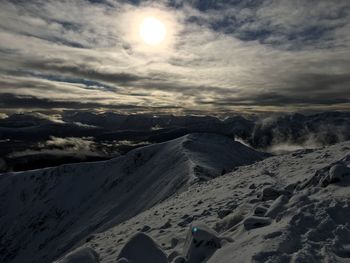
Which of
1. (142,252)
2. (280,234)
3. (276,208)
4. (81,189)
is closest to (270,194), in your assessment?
(276,208)

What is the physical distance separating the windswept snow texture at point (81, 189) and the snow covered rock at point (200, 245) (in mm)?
63670

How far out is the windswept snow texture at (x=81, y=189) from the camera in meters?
92.8

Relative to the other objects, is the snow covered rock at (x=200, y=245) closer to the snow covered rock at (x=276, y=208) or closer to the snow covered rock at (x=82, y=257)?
the snow covered rock at (x=276, y=208)

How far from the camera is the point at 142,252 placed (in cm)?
975

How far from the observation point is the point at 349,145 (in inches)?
936

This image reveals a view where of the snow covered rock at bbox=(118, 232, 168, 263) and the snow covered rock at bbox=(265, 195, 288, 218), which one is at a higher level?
the snow covered rock at bbox=(265, 195, 288, 218)

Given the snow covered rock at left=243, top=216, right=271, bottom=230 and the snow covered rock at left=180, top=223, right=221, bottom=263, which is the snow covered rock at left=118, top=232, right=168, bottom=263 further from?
the snow covered rock at left=243, top=216, right=271, bottom=230

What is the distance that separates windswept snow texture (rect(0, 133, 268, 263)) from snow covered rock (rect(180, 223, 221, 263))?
209 ft

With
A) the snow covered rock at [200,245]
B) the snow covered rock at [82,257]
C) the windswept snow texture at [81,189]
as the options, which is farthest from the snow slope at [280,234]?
the windswept snow texture at [81,189]

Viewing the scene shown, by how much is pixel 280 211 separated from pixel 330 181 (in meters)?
2.96

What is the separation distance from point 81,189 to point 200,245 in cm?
12319

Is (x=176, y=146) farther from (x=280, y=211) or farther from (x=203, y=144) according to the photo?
(x=280, y=211)

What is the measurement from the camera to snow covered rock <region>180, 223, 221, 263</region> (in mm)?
9570

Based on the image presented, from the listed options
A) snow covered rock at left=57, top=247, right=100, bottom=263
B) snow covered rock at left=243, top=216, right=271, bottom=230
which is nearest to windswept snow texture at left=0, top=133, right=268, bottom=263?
snow covered rock at left=243, top=216, right=271, bottom=230
